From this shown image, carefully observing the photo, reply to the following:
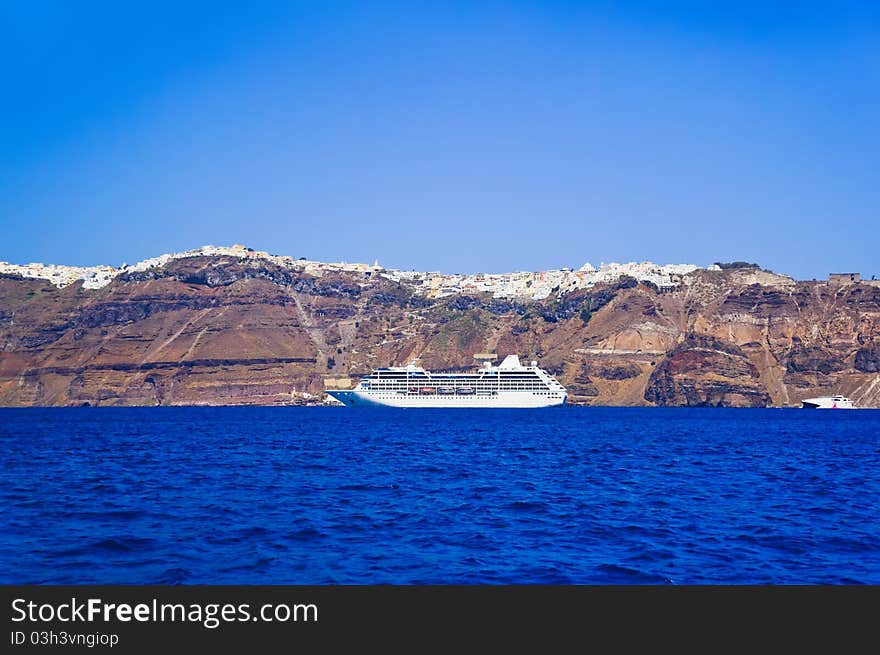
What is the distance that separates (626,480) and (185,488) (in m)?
15.7

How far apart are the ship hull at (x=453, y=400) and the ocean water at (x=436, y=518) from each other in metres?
90.4

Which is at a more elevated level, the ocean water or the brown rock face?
the brown rock face

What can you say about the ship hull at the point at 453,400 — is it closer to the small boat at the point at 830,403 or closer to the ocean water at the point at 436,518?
the small boat at the point at 830,403

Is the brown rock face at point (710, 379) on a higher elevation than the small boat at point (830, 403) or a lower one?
higher

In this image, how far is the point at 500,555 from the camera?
1841 centimetres

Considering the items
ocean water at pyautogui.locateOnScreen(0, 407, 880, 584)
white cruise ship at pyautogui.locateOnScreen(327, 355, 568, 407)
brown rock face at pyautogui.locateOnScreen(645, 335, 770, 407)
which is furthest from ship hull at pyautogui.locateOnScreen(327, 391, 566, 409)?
ocean water at pyautogui.locateOnScreen(0, 407, 880, 584)

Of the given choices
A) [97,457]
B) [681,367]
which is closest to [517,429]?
[97,457]

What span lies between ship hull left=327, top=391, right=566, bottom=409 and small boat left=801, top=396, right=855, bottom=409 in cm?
4608

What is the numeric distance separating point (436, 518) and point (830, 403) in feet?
472

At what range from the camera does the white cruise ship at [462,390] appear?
13912cm

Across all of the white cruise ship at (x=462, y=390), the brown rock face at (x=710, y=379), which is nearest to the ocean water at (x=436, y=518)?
the white cruise ship at (x=462, y=390)

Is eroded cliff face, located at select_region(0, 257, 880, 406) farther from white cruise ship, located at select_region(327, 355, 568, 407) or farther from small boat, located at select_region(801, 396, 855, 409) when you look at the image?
white cruise ship, located at select_region(327, 355, 568, 407)

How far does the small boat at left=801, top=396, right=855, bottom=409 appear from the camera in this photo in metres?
152

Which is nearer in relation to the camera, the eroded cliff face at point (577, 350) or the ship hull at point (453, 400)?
the ship hull at point (453, 400)
